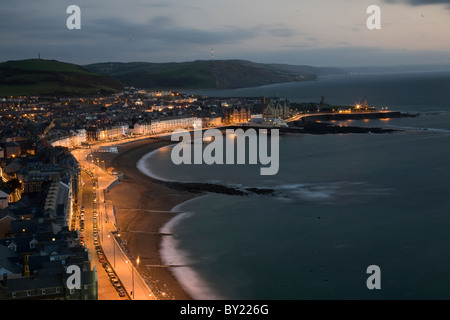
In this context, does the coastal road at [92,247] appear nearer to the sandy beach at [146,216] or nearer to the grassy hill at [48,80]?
the sandy beach at [146,216]

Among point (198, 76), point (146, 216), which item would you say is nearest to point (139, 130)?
point (146, 216)

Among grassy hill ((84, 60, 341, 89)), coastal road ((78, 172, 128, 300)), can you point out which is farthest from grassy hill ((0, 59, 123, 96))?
coastal road ((78, 172, 128, 300))

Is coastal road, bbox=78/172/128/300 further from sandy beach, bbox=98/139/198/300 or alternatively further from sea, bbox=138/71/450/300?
sea, bbox=138/71/450/300

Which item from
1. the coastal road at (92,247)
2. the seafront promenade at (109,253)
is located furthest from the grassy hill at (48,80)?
the seafront promenade at (109,253)

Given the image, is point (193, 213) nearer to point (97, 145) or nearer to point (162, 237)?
point (162, 237)

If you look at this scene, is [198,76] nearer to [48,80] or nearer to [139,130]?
[48,80]
